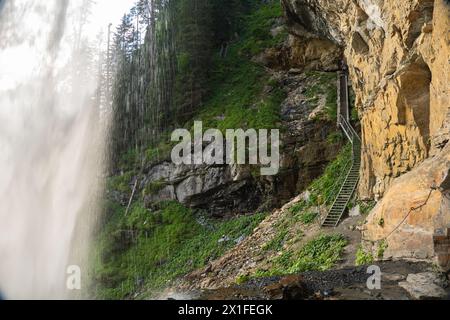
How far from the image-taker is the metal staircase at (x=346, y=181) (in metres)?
15.6

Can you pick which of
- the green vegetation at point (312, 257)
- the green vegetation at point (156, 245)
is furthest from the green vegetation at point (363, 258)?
the green vegetation at point (156, 245)

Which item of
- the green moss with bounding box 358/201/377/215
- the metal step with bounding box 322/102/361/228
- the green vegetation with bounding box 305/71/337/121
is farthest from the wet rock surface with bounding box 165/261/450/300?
the green vegetation with bounding box 305/71/337/121

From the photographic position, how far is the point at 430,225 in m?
9.02

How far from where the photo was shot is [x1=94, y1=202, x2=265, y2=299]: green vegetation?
18859 mm

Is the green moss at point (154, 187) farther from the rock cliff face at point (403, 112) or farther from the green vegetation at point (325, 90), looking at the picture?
the rock cliff face at point (403, 112)

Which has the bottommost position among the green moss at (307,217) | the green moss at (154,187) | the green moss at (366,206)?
the green moss at (307,217)

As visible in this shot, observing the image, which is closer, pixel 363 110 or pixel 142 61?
pixel 363 110

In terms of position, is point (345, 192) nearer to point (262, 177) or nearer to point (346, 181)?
point (346, 181)

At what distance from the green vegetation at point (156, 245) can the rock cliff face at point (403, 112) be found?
6.78 m

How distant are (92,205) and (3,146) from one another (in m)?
7.46

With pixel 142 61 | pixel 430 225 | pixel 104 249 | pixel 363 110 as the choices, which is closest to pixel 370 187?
pixel 363 110

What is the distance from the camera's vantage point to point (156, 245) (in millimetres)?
21125

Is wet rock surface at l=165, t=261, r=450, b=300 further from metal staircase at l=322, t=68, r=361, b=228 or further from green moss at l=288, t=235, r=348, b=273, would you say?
metal staircase at l=322, t=68, r=361, b=228

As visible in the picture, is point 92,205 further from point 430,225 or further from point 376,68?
point 430,225
